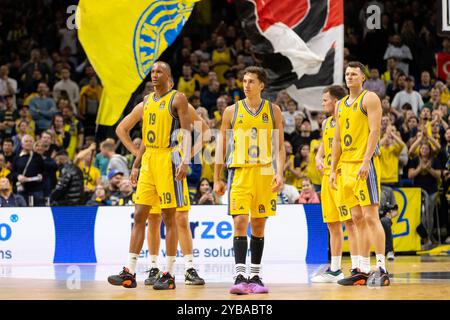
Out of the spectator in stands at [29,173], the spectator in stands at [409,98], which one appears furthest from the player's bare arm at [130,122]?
the spectator in stands at [409,98]

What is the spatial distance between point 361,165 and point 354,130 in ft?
1.68

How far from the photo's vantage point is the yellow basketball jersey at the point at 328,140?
1215cm

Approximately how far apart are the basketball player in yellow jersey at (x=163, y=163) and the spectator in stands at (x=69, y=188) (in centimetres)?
658

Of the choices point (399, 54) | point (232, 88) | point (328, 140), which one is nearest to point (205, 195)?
point (232, 88)

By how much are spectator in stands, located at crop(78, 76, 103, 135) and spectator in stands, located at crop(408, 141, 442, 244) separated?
817cm

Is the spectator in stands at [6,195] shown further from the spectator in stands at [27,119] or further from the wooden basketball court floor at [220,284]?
the spectator in stands at [27,119]

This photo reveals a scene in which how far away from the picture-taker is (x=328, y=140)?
12227 millimetres

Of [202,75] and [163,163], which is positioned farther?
[202,75]

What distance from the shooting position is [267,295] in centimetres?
972

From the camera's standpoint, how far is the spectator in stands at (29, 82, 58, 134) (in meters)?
21.1

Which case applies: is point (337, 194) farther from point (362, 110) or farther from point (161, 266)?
point (161, 266)

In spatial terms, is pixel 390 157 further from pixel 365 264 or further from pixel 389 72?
pixel 365 264

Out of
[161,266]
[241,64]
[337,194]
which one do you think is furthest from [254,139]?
[241,64]

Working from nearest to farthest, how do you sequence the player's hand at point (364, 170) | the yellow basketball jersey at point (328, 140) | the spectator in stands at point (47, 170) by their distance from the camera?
the player's hand at point (364, 170)
the yellow basketball jersey at point (328, 140)
the spectator in stands at point (47, 170)
